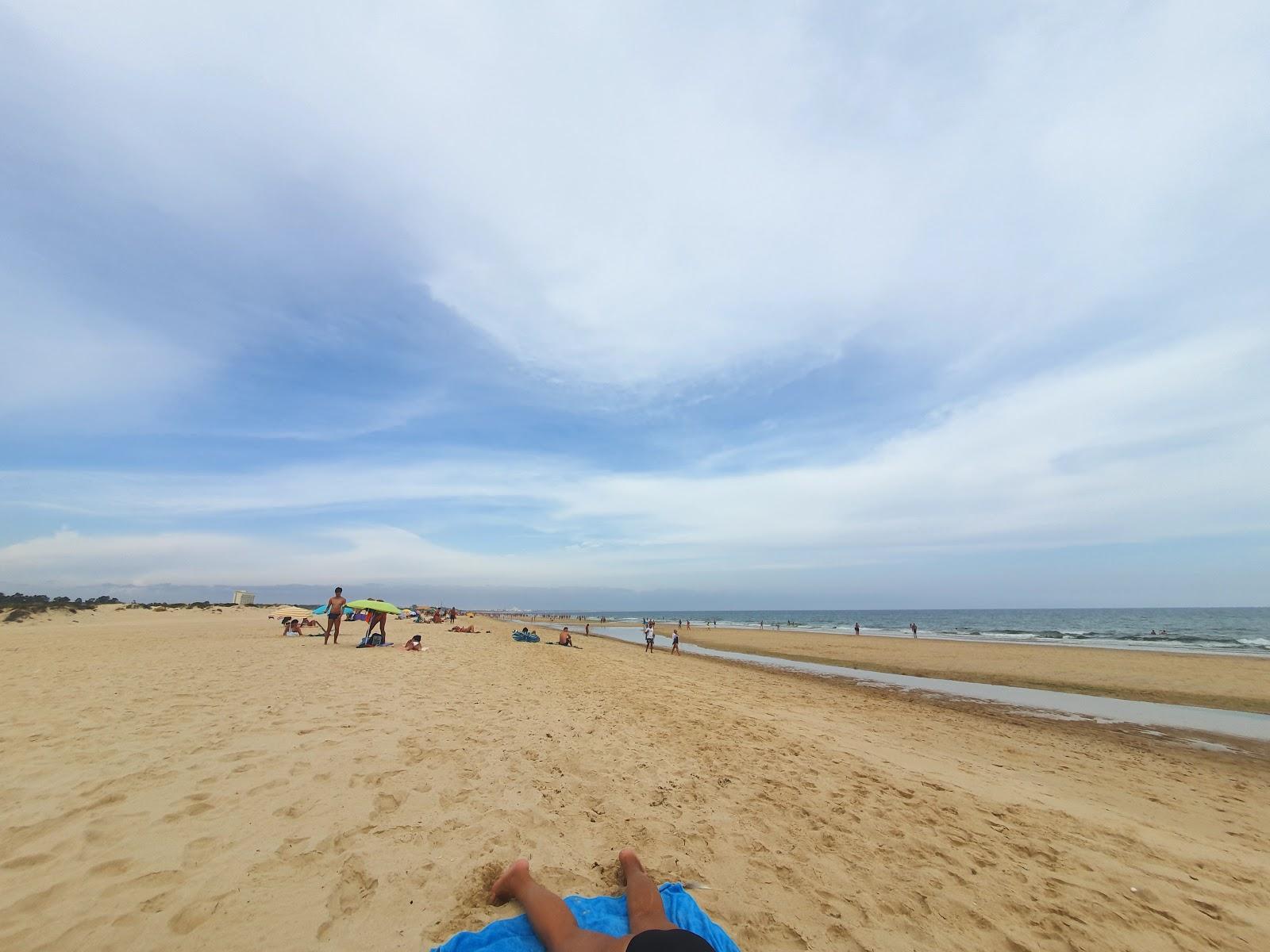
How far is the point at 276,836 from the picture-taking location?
14.6ft

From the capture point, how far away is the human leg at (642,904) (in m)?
3.52

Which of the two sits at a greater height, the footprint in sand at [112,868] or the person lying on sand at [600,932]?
the footprint in sand at [112,868]

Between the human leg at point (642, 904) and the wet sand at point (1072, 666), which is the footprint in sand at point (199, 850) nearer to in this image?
the human leg at point (642, 904)

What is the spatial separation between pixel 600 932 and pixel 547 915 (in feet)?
1.25

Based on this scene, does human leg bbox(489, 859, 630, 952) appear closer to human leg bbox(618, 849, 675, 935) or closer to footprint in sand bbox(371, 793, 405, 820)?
human leg bbox(618, 849, 675, 935)

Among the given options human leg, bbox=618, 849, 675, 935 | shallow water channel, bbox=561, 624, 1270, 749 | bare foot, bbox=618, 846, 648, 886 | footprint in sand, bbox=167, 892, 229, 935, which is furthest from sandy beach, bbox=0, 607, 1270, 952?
shallow water channel, bbox=561, 624, 1270, 749

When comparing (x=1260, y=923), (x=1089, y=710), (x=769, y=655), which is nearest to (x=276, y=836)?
(x=1260, y=923)

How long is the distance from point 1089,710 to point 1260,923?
13537 millimetres

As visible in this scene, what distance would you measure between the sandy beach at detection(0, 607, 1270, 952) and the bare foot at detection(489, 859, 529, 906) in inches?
5.9

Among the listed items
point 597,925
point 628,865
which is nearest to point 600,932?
point 597,925

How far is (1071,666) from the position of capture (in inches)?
1011

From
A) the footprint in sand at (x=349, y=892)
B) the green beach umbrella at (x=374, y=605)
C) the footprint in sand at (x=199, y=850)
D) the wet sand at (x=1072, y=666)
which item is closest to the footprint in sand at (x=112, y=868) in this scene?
the footprint in sand at (x=199, y=850)

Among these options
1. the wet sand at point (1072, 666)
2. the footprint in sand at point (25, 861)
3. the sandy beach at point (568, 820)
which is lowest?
Result: the wet sand at point (1072, 666)

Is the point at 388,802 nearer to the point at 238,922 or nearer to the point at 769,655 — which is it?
the point at 238,922
